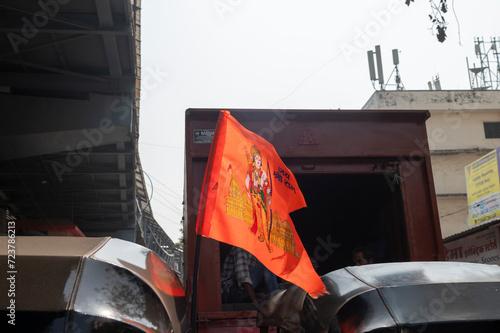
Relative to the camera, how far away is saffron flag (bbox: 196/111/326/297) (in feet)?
8.13

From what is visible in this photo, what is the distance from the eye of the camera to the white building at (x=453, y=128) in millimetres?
25219

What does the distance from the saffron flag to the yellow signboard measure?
12439 millimetres

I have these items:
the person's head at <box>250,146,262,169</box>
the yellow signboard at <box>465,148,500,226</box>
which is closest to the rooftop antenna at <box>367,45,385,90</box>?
the yellow signboard at <box>465,148,500,226</box>

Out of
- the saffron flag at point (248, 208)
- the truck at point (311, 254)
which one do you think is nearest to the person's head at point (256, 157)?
the saffron flag at point (248, 208)

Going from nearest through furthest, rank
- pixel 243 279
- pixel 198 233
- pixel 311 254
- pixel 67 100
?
pixel 198 233 < pixel 243 279 < pixel 311 254 < pixel 67 100

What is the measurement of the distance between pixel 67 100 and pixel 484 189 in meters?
11.6

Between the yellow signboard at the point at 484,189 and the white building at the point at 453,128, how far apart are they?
9.35 m

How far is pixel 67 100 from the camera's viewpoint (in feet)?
33.1

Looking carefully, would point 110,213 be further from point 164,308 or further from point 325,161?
point 164,308

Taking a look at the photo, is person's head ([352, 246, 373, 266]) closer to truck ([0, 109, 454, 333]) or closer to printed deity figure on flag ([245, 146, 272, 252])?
truck ([0, 109, 454, 333])

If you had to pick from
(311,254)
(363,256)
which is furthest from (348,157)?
(311,254)

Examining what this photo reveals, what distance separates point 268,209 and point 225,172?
1.40ft

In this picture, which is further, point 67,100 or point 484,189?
point 484,189

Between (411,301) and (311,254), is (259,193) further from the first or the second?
(311,254)
